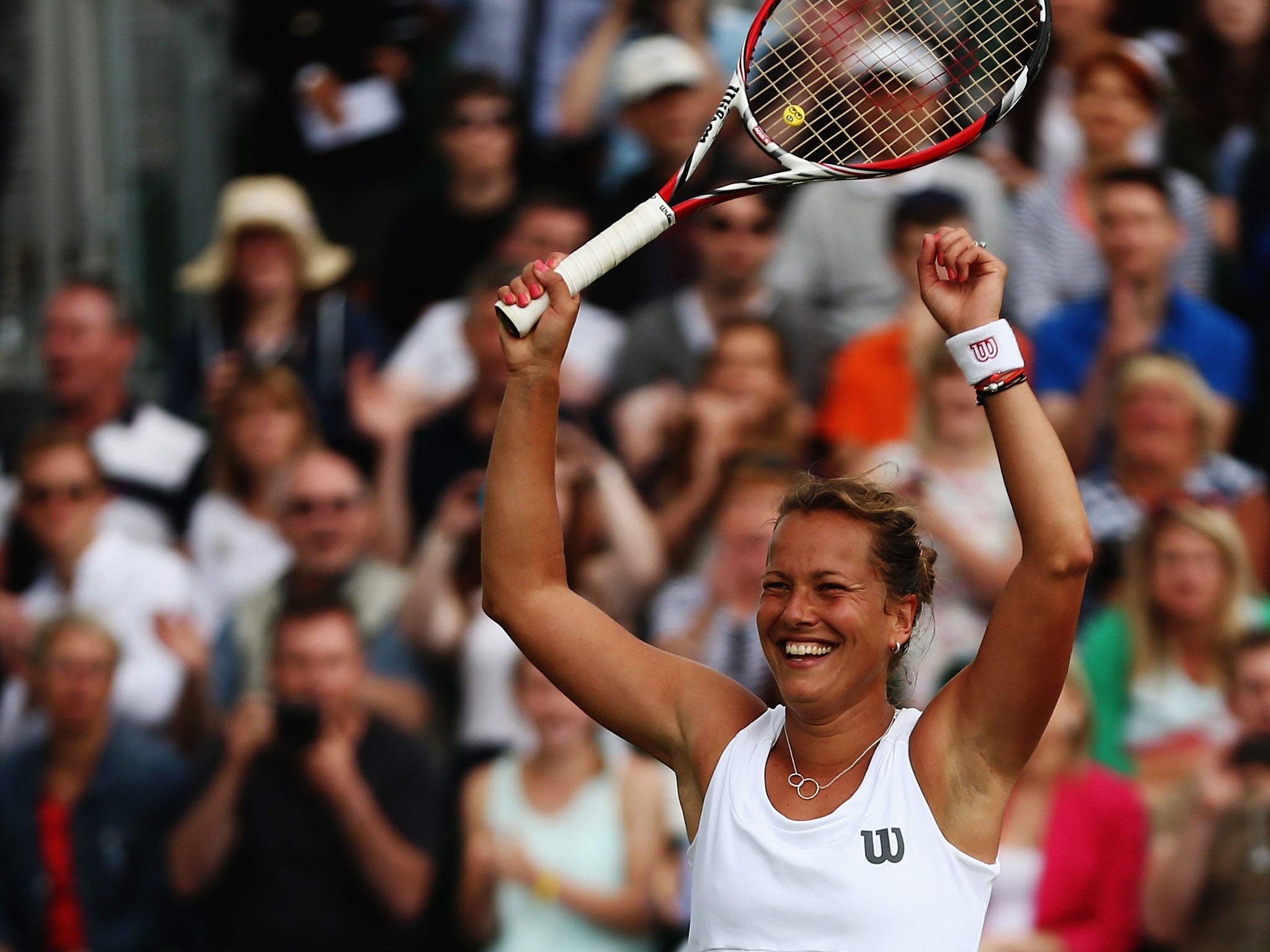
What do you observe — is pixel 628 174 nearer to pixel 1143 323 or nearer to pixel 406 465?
pixel 406 465

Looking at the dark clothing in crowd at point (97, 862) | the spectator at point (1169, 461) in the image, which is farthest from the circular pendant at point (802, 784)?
the dark clothing in crowd at point (97, 862)

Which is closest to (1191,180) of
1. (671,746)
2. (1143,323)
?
(1143,323)

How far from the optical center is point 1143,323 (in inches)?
262

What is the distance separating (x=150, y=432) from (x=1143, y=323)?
12.2 feet

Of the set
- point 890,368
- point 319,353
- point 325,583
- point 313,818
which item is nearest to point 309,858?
point 313,818

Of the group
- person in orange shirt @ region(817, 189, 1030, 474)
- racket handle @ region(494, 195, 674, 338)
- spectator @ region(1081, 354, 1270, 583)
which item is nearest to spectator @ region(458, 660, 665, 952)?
person in orange shirt @ region(817, 189, 1030, 474)

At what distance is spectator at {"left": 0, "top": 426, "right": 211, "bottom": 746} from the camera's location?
6883 millimetres

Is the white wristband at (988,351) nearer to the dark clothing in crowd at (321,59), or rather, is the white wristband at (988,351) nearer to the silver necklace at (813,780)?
the silver necklace at (813,780)

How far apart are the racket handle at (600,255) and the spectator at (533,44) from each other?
517 cm

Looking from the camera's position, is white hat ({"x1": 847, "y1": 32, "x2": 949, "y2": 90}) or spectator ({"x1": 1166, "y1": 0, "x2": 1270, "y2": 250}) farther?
spectator ({"x1": 1166, "y1": 0, "x2": 1270, "y2": 250})

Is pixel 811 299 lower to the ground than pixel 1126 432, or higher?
higher

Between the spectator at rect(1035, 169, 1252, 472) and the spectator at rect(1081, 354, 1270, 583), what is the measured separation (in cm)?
22

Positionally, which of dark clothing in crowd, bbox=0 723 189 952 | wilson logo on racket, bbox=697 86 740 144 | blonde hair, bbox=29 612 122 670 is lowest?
dark clothing in crowd, bbox=0 723 189 952

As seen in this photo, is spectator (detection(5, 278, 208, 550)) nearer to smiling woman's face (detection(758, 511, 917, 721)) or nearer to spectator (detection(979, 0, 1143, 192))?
spectator (detection(979, 0, 1143, 192))
